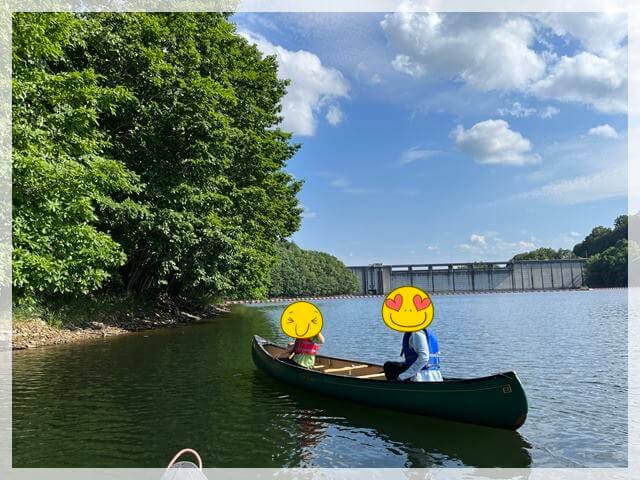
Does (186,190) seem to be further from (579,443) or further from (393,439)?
(579,443)

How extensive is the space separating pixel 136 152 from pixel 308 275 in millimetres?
114426

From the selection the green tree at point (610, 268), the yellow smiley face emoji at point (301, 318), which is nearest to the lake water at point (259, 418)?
the yellow smiley face emoji at point (301, 318)

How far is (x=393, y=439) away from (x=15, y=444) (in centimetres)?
701

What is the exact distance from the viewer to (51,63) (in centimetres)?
2178

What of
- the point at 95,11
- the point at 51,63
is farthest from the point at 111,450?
the point at 95,11

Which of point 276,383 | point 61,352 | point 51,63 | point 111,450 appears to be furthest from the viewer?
point 51,63

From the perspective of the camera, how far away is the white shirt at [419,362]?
1057cm

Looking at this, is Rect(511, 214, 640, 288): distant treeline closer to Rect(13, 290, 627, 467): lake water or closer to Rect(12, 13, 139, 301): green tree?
Rect(13, 290, 627, 467): lake water

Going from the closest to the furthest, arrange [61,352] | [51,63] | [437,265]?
1. [61,352]
2. [51,63]
3. [437,265]

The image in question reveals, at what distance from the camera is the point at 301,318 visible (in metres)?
12.8

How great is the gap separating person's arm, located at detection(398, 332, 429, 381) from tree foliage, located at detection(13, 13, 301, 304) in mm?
12742

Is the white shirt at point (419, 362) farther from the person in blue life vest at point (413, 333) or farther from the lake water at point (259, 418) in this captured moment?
the lake water at point (259, 418)

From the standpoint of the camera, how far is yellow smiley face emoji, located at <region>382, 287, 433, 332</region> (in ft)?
31.6

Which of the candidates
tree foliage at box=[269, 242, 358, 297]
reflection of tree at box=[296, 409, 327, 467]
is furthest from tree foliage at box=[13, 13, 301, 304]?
tree foliage at box=[269, 242, 358, 297]
